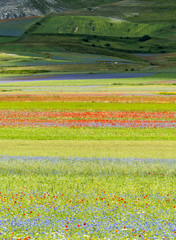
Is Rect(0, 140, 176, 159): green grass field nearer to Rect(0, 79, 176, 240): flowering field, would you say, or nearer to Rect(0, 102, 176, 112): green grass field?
Rect(0, 79, 176, 240): flowering field

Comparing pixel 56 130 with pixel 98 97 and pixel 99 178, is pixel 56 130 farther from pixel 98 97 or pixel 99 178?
pixel 98 97

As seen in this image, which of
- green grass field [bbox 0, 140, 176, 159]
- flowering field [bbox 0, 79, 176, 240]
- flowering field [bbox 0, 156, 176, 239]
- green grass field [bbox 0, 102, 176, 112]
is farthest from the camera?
green grass field [bbox 0, 102, 176, 112]

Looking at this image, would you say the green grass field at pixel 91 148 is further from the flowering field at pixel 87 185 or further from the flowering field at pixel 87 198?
the flowering field at pixel 87 198

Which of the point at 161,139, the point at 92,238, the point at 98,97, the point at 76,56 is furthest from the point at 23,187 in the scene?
the point at 76,56

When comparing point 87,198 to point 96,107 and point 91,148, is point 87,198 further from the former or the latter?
point 96,107

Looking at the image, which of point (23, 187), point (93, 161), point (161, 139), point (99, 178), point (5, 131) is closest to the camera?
point (23, 187)

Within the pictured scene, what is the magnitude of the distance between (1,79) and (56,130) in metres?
84.4

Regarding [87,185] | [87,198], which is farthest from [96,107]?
[87,198]

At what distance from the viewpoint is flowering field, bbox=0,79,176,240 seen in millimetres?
12031

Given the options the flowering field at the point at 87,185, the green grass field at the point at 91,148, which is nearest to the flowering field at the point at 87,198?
the flowering field at the point at 87,185

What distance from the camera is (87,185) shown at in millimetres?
16859

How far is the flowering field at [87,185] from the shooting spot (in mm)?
12031

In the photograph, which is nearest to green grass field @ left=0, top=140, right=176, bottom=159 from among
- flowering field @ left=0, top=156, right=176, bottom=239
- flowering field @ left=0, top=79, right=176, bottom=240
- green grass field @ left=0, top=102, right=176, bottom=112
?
flowering field @ left=0, top=79, right=176, bottom=240

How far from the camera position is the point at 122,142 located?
2822 cm
